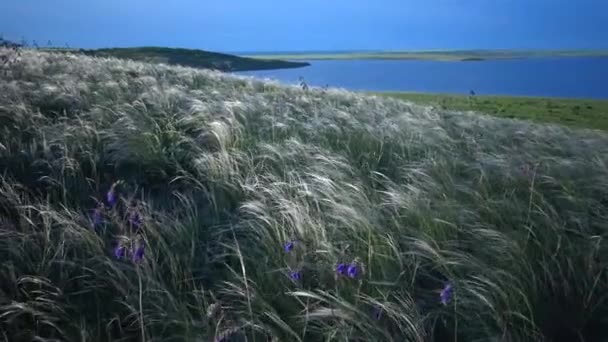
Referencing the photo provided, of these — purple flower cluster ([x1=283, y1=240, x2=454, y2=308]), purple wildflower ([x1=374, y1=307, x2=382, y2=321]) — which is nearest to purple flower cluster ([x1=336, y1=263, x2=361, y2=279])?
purple flower cluster ([x1=283, y1=240, x2=454, y2=308])

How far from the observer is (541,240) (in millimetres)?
2848

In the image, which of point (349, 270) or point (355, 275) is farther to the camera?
point (355, 275)

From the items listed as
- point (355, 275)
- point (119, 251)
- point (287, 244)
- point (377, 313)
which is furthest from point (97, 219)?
point (377, 313)

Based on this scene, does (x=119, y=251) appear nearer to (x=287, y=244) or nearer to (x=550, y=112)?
(x=287, y=244)

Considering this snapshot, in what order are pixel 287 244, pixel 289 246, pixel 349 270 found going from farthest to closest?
pixel 287 244
pixel 289 246
pixel 349 270

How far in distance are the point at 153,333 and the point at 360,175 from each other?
2.35 m

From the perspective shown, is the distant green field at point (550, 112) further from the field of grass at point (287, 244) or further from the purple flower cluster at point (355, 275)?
the purple flower cluster at point (355, 275)

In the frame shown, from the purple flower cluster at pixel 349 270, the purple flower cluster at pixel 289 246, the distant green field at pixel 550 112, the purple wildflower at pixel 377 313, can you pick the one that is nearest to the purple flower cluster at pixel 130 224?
the purple flower cluster at pixel 289 246

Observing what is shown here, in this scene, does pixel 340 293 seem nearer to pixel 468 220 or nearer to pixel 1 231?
pixel 468 220

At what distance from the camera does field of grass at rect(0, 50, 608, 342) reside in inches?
85.0

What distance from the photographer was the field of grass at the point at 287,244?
2158mm

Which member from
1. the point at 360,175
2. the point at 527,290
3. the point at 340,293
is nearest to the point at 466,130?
the point at 360,175

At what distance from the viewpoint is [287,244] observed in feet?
8.49

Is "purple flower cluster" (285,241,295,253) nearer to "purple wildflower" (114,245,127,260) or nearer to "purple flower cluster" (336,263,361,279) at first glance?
"purple flower cluster" (336,263,361,279)
